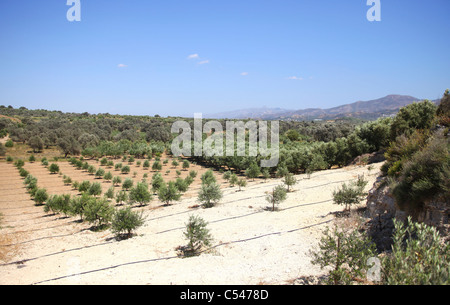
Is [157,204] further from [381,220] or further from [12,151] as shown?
[12,151]

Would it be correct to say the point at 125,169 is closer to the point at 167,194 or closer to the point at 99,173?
the point at 99,173

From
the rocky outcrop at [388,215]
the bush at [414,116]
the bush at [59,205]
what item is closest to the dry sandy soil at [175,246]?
the bush at [59,205]

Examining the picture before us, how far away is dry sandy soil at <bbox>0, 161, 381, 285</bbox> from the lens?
688 centimetres

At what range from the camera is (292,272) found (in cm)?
659

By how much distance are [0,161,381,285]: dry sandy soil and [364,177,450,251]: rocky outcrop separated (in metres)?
1.78

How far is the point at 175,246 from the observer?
31.9 ft

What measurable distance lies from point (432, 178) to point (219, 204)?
38.6 feet

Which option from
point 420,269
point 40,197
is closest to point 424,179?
point 420,269

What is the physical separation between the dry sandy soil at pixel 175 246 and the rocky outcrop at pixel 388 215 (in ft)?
5.83

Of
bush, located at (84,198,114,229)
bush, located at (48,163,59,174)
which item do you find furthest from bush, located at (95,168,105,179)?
bush, located at (84,198,114,229)

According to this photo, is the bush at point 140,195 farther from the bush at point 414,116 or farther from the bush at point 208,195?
the bush at point 414,116

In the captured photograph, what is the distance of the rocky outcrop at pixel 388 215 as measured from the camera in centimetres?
600
